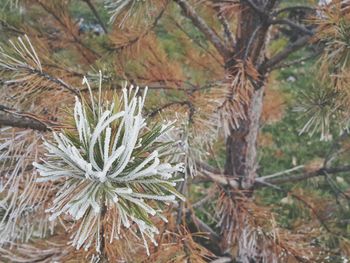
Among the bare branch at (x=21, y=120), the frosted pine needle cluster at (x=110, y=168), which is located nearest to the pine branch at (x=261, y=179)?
the bare branch at (x=21, y=120)

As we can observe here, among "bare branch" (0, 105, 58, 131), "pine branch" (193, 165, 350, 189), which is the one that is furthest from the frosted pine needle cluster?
"pine branch" (193, 165, 350, 189)

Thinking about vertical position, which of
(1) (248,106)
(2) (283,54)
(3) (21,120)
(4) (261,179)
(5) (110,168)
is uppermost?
(2) (283,54)

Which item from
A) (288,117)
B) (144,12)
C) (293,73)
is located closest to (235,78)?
(144,12)

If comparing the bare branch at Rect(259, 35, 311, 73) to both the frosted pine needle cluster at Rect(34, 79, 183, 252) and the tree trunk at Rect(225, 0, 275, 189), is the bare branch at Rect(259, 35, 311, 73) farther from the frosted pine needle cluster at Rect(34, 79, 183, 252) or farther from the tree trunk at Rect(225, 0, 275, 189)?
the frosted pine needle cluster at Rect(34, 79, 183, 252)

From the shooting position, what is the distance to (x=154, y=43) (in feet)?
5.72

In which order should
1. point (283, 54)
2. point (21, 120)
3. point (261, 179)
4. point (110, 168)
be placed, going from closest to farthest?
point (110, 168) < point (21, 120) < point (283, 54) < point (261, 179)

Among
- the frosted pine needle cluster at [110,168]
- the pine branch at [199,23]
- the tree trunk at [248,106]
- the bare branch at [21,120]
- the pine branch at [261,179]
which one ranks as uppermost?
the pine branch at [199,23]

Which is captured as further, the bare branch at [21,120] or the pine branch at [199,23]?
the pine branch at [199,23]

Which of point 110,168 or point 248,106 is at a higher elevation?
point 248,106

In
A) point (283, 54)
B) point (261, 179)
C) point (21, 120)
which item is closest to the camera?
point (21, 120)

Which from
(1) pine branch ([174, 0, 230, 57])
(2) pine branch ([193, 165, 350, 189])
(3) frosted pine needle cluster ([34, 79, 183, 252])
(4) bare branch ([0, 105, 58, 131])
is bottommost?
(3) frosted pine needle cluster ([34, 79, 183, 252])

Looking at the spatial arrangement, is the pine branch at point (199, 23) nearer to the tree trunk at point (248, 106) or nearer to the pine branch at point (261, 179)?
the tree trunk at point (248, 106)

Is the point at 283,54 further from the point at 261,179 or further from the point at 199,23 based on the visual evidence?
the point at 261,179

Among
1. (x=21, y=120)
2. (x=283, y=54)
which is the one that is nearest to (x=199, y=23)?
(x=283, y=54)
